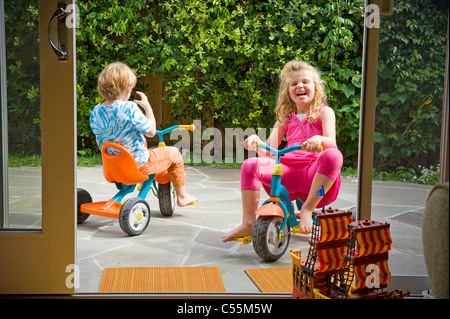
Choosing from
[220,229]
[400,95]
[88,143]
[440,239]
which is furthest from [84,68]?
[440,239]

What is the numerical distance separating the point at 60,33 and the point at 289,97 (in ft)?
4.88

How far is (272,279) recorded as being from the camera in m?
2.22

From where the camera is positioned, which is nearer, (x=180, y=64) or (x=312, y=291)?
(x=312, y=291)

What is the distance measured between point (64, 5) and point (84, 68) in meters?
3.75

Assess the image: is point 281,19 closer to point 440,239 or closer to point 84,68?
point 84,68

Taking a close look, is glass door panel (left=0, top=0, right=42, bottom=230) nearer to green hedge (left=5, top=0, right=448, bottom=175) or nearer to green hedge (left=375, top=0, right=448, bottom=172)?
green hedge (left=375, top=0, right=448, bottom=172)

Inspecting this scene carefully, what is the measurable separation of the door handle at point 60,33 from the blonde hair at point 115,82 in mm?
1198

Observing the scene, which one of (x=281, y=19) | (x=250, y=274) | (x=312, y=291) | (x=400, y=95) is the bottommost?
(x=250, y=274)

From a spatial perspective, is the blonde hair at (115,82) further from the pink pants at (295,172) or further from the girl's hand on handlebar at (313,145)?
the girl's hand on handlebar at (313,145)

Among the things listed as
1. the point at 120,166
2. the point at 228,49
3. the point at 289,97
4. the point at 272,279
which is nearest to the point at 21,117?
the point at 120,166

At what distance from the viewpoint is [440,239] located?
3.58ft

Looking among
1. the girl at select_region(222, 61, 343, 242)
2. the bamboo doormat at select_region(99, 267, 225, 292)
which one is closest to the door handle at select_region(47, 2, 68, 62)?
the bamboo doormat at select_region(99, 267, 225, 292)

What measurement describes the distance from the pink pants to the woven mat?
48 cm

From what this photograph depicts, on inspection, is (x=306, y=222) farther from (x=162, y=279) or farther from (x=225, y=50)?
(x=225, y=50)
